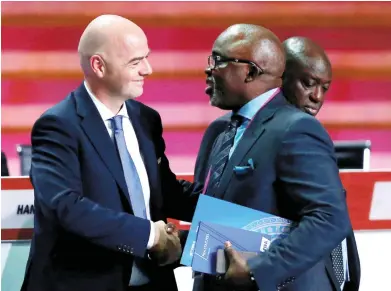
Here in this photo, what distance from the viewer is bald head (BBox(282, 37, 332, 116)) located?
1796mm

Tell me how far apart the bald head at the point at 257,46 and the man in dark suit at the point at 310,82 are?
224 millimetres

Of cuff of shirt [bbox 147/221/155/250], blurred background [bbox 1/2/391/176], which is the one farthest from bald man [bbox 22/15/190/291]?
blurred background [bbox 1/2/391/176]

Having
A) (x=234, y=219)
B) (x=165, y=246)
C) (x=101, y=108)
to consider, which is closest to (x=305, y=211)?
(x=234, y=219)

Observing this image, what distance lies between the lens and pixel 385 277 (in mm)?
2410

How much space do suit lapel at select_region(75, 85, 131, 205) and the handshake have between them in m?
0.13

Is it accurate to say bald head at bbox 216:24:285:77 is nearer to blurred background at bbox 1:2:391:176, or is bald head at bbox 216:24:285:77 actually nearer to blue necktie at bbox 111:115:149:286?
blue necktie at bbox 111:115:149:286

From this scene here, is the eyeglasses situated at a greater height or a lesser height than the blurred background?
greater

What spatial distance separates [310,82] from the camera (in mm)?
1802

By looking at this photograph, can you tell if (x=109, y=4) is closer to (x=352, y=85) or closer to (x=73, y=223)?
(x=352, y=85)

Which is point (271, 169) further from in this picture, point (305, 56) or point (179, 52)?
point (179, 52)

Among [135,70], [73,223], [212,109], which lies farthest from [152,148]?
[212,109]

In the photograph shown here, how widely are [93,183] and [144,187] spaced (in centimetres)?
18

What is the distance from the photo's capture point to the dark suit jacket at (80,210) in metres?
1.57

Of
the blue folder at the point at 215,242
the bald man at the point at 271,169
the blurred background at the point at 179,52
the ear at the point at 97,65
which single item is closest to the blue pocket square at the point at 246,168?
the bald man at the point at 271,169
